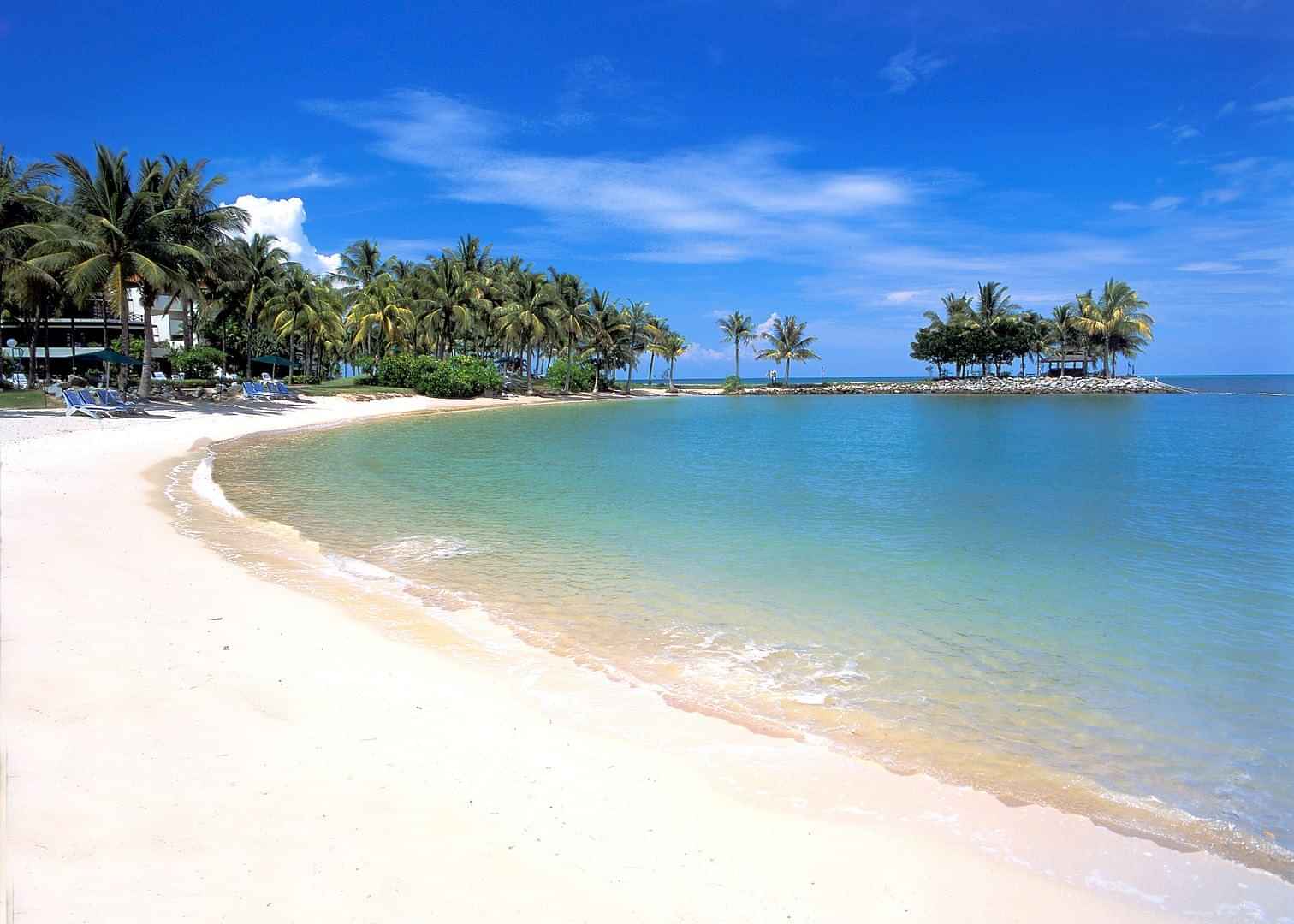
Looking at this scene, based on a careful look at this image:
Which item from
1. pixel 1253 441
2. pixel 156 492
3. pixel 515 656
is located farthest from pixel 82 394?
pixel 1253 441

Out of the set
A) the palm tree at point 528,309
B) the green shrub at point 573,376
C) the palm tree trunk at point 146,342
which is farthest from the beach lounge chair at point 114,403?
the green shrub at point 573,376

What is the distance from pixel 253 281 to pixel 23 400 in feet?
63.7

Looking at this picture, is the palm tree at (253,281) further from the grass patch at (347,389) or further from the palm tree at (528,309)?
the palm tree at (528,309)

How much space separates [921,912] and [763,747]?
1.66 m

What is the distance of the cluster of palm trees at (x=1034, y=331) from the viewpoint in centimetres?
7819

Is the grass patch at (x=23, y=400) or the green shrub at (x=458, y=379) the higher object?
the green shrub at (x=458, y=379)

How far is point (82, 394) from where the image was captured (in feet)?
86.5

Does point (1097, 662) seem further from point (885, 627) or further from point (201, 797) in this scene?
point (201, 797)

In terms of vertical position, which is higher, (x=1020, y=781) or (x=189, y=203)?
(x=189, y=203)

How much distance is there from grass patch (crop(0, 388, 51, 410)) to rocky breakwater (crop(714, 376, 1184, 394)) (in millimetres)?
74274

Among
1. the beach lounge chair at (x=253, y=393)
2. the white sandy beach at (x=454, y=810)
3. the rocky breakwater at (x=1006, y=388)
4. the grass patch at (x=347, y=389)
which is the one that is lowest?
the white sandy beach at (x=454, y=810)

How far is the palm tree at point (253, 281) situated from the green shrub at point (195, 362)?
2.60 metres

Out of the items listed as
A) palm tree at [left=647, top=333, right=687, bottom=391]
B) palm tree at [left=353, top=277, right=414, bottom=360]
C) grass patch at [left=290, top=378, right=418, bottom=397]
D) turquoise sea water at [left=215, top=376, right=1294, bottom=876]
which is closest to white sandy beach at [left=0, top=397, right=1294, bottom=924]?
turquoise sea water at [left=215, top=376, right=1294, bottom=876]

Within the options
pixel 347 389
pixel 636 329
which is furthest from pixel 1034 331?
pixel 347 389
